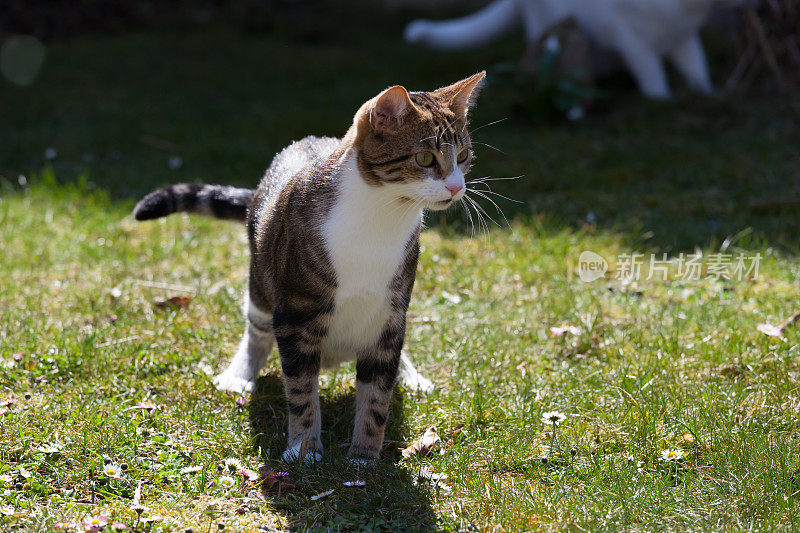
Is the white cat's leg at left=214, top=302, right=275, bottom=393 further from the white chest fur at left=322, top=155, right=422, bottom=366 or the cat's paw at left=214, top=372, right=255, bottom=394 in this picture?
the white chest fur at left=322, top=155, right=422, bottom=366

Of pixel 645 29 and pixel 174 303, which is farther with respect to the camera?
pixel 645 29

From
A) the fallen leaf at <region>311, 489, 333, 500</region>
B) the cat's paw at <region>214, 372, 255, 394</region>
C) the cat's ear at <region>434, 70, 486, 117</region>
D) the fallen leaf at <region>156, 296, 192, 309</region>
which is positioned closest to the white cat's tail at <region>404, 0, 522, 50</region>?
the fallen leaf at <region>156, 296, 192, 309</region>

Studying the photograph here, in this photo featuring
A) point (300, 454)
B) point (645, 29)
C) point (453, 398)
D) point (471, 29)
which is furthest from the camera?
point (471, 29)

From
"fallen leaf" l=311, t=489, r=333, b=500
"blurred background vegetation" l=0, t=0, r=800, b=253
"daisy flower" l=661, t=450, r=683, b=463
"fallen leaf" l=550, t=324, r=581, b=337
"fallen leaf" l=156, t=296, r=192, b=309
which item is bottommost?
"daisy flower" l=661, t=450, r=683, b=463

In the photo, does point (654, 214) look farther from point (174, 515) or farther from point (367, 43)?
point (367, 43)

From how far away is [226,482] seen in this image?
2.50 m

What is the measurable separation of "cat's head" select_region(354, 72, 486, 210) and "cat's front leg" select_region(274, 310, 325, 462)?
20.7 inches

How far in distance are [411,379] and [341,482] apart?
707 millimetres

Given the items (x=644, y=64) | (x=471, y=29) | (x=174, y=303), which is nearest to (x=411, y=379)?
(x=174, y=303)

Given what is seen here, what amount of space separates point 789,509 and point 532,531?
719mm

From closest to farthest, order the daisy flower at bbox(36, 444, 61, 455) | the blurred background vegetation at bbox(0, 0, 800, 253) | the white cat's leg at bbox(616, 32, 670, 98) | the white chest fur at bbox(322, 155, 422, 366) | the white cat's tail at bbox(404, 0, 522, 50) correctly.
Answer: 1. the white chest fur at bbox(322, 155, 422, 366)
2. the daisy flower at bbox(36, 444, 61, 455)
3. the blurred background vegetation at bbox(0, 0, 800, 253)
4. the white cat's leg at bbox(616, 32, 670, 98)
5. the white cat's tail at bbox(404, 0, 522, 50)

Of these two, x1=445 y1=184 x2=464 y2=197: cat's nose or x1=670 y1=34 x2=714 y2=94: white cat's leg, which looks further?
x1=670 y1=34 x2=714 y2=94: white cat's leg

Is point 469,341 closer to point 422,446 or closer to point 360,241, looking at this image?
point 422,446

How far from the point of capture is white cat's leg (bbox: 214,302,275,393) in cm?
303
